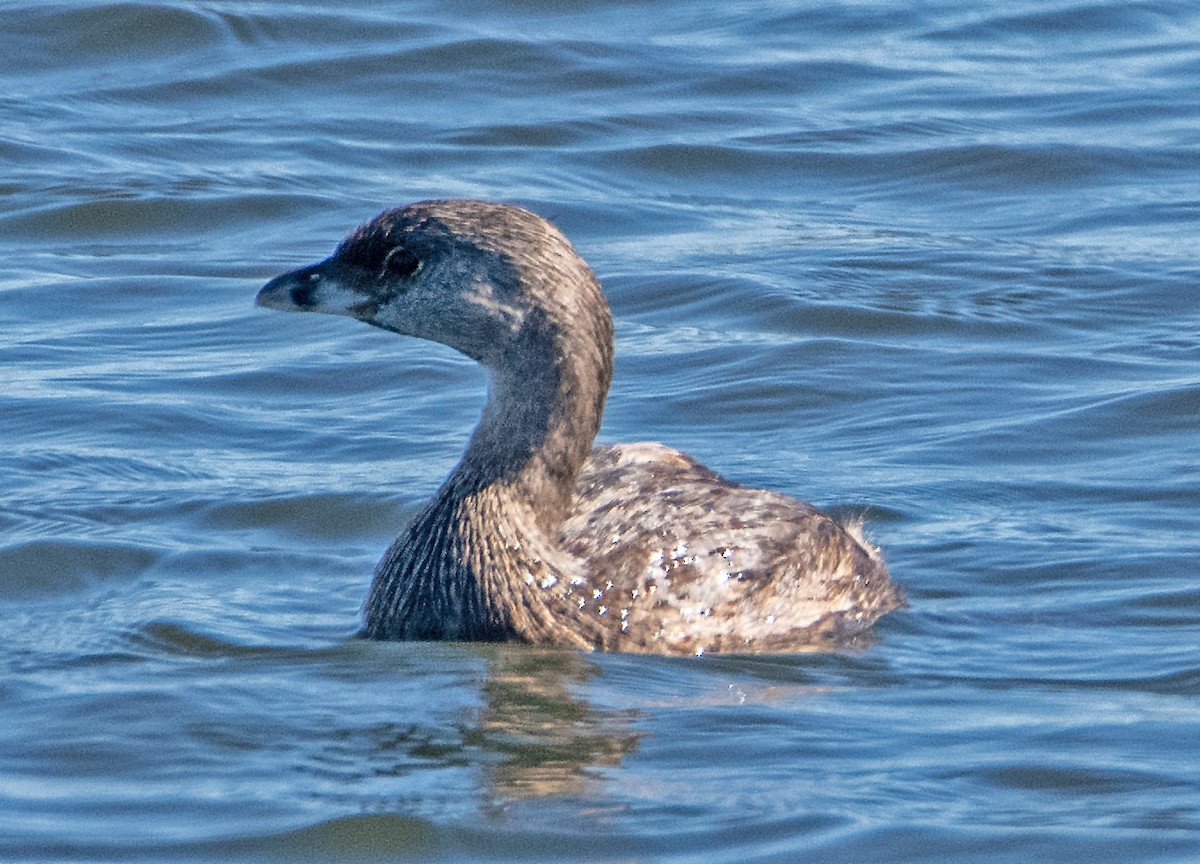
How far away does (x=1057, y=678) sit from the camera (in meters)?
7.12

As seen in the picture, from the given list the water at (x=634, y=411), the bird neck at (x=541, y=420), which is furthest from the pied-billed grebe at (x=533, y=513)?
the water at (x=634, y=411)

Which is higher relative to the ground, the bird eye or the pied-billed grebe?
the bird eye

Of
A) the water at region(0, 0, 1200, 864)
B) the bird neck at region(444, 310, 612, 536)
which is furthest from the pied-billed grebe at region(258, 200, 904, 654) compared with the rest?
the water at region(0, 0, 1200, 864)

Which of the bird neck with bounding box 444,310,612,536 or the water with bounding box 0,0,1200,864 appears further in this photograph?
A: the bird neck with bounding box 444,310,612,536

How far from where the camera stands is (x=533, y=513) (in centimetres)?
738

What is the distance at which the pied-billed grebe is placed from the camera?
23.4 ft

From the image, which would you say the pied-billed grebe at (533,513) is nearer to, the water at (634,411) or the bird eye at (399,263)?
the bird eye at (399,263)

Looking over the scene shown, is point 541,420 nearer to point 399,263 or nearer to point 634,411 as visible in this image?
point 399,263

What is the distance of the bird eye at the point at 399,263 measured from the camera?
7230 mm

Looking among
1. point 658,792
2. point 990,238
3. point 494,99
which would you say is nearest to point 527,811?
point 658,792

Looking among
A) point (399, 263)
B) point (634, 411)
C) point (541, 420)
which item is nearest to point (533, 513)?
point (541, 420)

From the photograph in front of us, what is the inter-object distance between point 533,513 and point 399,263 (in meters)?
0.86

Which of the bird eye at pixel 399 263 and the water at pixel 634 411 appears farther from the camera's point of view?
the bird eye at pixel 399 263

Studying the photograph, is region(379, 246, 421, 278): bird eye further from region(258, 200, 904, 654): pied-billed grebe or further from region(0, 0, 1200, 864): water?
region(0, 0, 1200, 864): water
